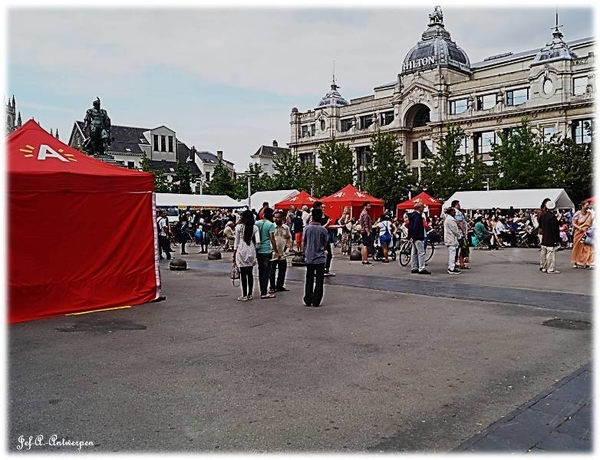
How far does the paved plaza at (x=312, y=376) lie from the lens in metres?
4.32

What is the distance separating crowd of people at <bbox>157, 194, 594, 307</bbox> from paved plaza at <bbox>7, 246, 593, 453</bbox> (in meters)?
0.85

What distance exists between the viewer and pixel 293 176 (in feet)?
199

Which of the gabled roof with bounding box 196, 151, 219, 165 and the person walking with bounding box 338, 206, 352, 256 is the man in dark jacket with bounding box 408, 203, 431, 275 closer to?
the person walking with bounding box 338, 206, 352, 256

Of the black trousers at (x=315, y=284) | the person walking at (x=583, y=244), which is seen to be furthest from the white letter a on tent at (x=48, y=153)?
the person walking at (x=583, y=244)

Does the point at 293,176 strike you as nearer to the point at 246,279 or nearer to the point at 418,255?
the point at 418,255

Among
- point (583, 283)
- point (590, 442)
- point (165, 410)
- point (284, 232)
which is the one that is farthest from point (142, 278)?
point (583, 283)

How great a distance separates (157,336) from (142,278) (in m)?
3.14

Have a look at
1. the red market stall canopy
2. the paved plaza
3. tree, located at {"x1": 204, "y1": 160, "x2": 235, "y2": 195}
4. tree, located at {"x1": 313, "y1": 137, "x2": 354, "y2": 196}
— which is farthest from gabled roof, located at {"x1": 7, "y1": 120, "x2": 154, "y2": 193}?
tree, located at {"x1": 204, "y1": 160, "x2": 235, "y2": 195}

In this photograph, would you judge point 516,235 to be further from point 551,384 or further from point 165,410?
point 165,410

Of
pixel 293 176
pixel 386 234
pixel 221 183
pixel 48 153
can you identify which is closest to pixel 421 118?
pixel 293 176

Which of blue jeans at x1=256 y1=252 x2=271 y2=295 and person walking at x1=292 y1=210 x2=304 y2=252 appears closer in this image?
blue jeans at x1=256 y1=252 x2=271 y2=295

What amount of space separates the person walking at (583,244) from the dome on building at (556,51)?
47614mm

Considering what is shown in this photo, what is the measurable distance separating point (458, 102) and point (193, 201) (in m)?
42.1

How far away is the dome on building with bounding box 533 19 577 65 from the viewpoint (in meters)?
57.4
